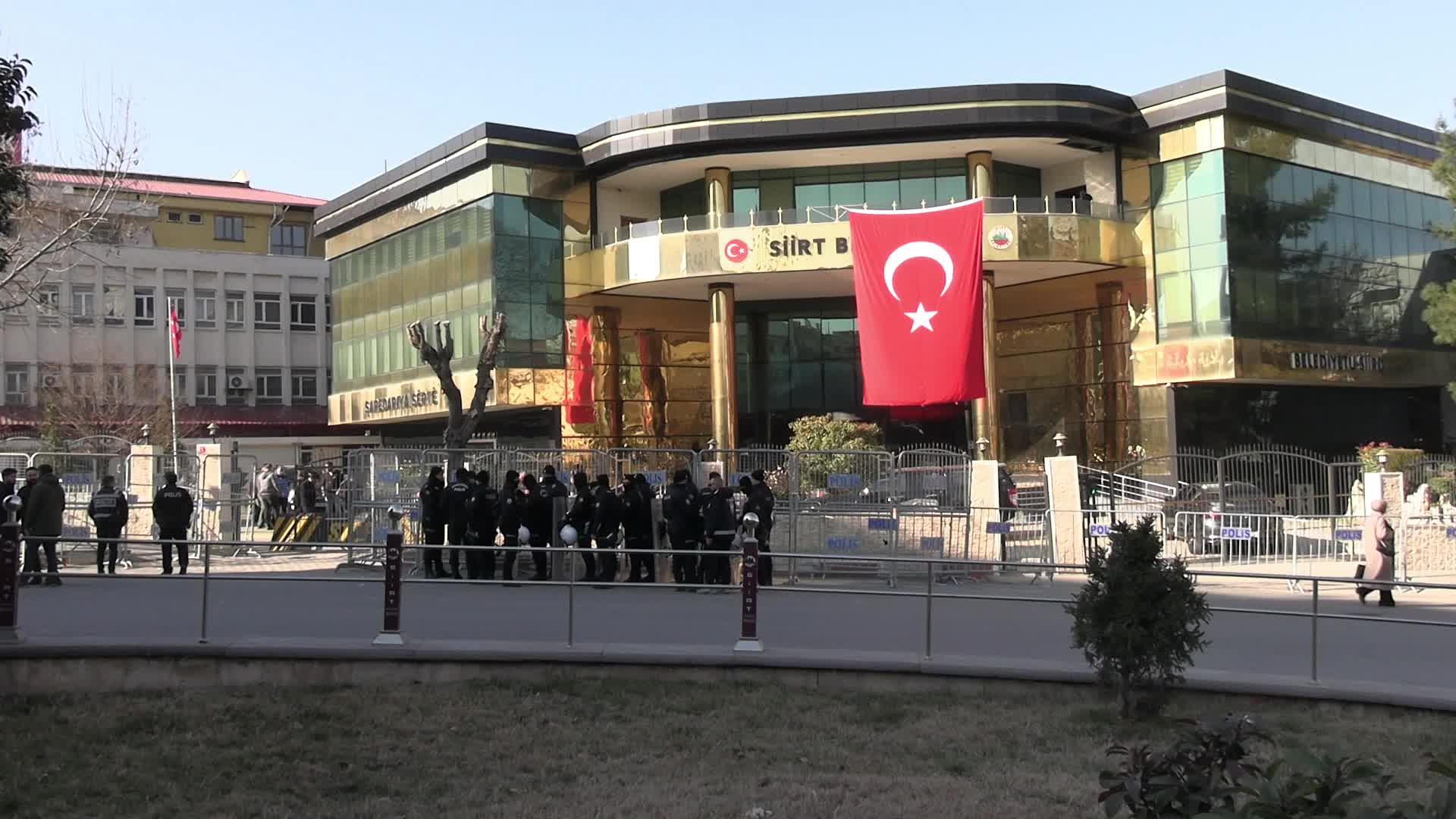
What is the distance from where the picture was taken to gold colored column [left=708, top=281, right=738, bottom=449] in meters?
40.1

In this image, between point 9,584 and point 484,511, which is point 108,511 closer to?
point 484,511

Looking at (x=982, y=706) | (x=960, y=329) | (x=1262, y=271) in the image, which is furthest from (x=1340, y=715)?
(x=1262, y=271)

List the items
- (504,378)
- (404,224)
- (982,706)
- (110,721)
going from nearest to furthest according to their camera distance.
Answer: (110,721) → (982,706) → (504,378) → (404,224)

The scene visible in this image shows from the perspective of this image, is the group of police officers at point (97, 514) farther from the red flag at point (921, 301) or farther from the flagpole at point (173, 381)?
the red flag at point (921, 301)

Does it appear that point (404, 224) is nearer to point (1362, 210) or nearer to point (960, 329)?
point (960, 329)

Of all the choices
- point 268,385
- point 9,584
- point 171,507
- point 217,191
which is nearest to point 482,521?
point 171,507

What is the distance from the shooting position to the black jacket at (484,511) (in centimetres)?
1778

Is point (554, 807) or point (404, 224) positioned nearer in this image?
point (554, 807)

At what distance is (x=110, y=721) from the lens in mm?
8820

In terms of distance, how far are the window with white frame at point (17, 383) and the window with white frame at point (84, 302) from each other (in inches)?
131

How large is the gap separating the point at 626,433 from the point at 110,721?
34.7 m

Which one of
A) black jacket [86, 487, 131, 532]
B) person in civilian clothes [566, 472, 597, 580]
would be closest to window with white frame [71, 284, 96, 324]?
black jacket [86, 487, 131, 532]

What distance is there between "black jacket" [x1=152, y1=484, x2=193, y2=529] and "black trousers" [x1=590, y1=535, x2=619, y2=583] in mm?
5747

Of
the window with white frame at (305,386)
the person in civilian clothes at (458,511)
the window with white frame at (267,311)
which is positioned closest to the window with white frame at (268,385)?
the window with white frame at (305,386)
